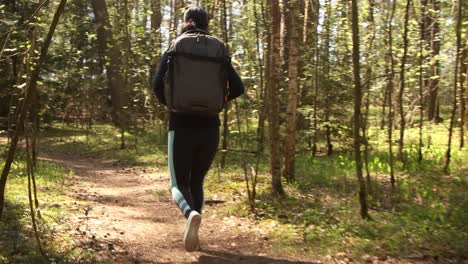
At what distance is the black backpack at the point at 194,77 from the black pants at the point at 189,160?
0.25m

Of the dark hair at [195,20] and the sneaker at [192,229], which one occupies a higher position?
the dark hair at [195,20]

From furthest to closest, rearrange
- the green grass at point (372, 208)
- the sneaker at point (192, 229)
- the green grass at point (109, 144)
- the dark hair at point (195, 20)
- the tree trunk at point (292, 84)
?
the green grass at point (109, 144), the tree trunk at point (292, 84), the green grass at point (372, 208), the dark hair at point (195, 20), the sneaker at point (192, 229)

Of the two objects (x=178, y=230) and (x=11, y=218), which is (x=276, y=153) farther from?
(x=11, y=218)

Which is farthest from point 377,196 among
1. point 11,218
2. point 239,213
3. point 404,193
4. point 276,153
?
point 11,218

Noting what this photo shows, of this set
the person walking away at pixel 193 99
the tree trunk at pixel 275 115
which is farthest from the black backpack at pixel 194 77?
the tree trunk at pixel 275 115

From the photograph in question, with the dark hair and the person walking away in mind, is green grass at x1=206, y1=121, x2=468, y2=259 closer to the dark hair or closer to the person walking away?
the person walking away

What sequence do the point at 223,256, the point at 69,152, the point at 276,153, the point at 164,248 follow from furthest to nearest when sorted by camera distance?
the point at 69,152 → the point at 276,153 → the point at 164,248 → the point at 223,256

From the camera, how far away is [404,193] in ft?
25.5

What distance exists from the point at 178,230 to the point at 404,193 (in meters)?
3.95

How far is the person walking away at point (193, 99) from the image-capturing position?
174 inches

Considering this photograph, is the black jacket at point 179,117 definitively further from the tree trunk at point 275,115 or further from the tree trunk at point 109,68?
the tree trunk at point 109,68

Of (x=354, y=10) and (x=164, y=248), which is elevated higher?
(x=354, y=10)

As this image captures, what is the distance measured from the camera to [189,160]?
4.65 metres

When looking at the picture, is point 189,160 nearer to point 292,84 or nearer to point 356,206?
point 356,206
